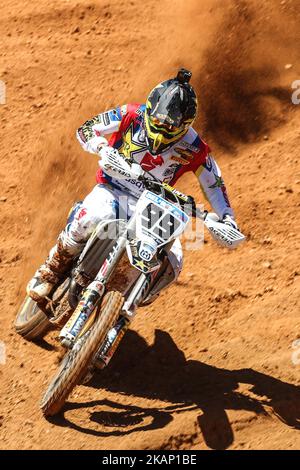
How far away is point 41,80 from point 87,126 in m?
4.44

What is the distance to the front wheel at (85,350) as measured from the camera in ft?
25.2

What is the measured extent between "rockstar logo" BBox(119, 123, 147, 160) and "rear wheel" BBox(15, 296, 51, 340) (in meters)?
1.71

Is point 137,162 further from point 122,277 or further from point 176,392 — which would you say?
point 176,392

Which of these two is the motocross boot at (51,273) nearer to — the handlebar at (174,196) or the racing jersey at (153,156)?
the racing jersey at (153,156)

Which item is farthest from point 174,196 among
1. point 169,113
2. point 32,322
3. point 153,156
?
point 32,322

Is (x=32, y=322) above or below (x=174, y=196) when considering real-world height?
below

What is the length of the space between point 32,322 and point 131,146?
1.94 metres

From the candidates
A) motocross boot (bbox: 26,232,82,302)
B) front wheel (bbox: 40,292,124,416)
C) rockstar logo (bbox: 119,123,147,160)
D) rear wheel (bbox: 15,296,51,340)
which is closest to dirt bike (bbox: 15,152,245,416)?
front wheel (bbox: 40,292,124,416)

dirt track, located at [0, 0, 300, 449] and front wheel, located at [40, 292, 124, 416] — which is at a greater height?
front wheel, located at [40, 292, 124, 416]

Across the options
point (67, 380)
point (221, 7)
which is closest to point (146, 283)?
point (67, 380)

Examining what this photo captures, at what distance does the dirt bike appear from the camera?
306 inches

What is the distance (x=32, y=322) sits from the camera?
941 cm

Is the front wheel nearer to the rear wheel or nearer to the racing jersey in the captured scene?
the racing jersey

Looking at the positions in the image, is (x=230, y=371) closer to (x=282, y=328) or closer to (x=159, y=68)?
(x=282, y=328)
